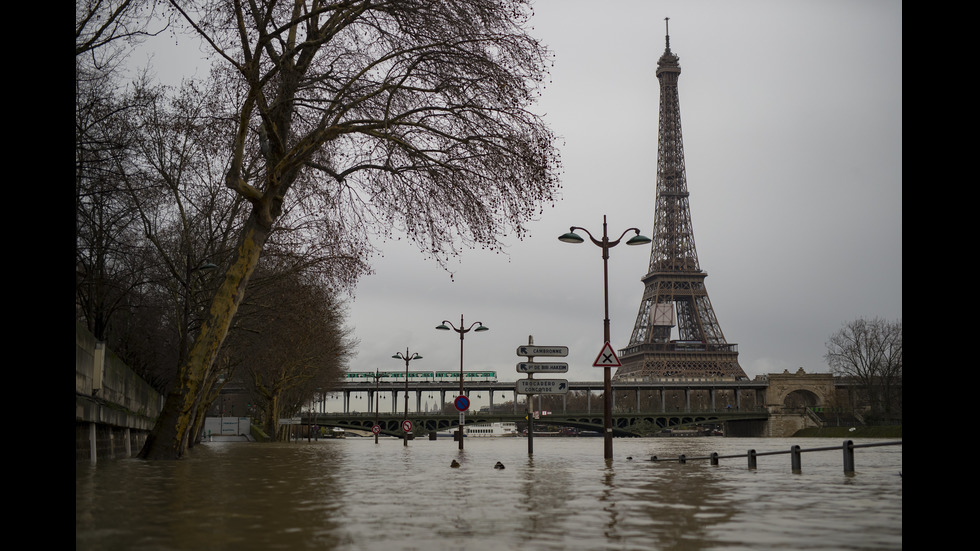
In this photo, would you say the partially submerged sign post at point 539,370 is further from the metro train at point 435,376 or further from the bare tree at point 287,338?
the metro train at point 435,376

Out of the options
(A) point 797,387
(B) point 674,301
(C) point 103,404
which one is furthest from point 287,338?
(B) point 674,301

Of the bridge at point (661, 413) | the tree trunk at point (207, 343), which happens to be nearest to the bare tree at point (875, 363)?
the bridge at point (661, 413)

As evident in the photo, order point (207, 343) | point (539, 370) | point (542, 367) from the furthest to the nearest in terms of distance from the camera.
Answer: point (542, 367), point (539, 370), point (207, 343)

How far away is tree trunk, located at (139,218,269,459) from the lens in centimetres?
2123

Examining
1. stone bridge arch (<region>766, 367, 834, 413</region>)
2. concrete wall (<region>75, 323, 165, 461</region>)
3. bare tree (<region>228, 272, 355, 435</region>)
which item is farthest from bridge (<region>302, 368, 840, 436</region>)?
concrete wall (<region>75, 323, 165, 461</region>)

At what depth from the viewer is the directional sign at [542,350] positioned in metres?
26.0

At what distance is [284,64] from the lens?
1967 cm

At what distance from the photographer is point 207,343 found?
70.6 feet

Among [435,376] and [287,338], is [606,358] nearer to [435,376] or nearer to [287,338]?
[287,338]

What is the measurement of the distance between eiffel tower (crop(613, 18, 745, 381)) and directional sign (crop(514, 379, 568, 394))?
101m

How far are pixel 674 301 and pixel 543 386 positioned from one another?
10638cm

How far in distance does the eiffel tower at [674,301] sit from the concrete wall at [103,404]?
99.7 meters
